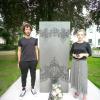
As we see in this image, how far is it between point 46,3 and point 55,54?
13.6 m

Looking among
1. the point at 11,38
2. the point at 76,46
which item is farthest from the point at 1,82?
the point at 11,38

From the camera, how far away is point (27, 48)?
900 cm

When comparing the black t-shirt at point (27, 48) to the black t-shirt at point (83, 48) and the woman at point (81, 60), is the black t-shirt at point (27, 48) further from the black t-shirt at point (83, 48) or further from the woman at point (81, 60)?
the black t-shirt at point (83, 48)

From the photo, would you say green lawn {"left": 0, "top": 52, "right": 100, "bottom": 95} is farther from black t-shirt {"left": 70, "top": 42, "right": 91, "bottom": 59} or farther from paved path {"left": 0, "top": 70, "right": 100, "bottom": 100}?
black t-shirt {"left": 70, "top": 42, "right": 91, "bottom": 59}

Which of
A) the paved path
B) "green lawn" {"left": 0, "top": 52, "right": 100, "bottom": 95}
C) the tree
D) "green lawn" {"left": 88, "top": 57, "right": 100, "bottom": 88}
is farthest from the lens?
the tree

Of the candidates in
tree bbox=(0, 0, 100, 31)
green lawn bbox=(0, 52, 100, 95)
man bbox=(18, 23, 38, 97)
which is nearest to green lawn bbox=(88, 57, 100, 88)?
green lawn bbox=(0, 52, 100, 95)

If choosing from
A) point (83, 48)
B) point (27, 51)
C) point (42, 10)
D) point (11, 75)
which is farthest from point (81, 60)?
point (42, 10)

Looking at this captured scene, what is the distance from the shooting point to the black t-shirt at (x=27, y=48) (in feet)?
29.5

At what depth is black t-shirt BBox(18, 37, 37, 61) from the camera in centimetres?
900

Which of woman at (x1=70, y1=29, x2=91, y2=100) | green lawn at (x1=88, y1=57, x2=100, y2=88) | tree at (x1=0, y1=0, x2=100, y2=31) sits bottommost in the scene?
green lawn at (x1=88, y1=57, x2=100, y2=88)

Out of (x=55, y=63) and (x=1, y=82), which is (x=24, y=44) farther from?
(x=1, y=82)

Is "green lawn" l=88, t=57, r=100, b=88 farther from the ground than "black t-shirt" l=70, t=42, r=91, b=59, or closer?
closer

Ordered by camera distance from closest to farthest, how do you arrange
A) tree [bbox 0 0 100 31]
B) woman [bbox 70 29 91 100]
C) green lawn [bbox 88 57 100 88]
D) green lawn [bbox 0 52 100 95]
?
1. woman [bbox 70 29 91 100]
2. green lawn [bbox 0 52 100 95]
3. green lawn [bbox 88 57 100 88]
4. tree [bbox 0 0 100 31]

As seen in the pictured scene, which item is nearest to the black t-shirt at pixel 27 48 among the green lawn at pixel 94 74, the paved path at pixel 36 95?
the paved path at pixel 36 95
